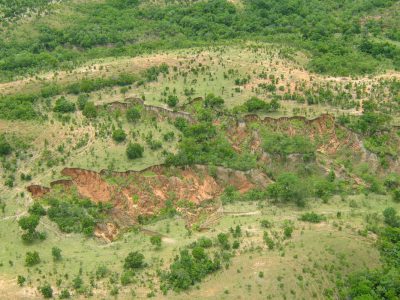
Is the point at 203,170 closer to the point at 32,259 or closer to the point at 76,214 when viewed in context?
the point at 76,214

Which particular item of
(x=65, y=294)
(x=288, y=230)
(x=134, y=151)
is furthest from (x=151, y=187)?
(x=65, y=294)

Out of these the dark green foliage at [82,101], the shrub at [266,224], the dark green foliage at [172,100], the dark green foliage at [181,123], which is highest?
the dark green foliage at [172,100]

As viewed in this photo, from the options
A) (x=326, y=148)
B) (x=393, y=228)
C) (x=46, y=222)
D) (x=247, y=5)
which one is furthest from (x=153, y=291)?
(x=247, y=5)

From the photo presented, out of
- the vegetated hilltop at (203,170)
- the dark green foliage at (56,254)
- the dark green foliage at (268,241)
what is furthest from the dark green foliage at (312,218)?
the dark green foliage at (56,254)

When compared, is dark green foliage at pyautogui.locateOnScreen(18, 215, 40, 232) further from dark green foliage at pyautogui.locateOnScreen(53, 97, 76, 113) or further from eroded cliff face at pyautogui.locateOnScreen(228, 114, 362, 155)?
eroded cliff face at pyautogui.locateOnScreen(228, 114, 362, 155)

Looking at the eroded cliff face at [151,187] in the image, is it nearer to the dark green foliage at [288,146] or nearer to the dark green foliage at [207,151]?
the dark green foliage at [207,151]

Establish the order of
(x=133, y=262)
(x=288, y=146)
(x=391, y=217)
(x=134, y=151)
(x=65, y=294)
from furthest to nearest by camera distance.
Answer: (x=288, y=146)
(x=134, y=151)
(x=391, y=217)
(x=133, y=262)
(x=65, y=294)

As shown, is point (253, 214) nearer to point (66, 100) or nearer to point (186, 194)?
point (186, 194)
